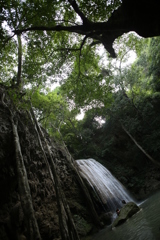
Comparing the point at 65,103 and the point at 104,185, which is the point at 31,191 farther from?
the point at 65,103

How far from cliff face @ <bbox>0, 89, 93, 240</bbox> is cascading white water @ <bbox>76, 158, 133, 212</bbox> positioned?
142 centimetres

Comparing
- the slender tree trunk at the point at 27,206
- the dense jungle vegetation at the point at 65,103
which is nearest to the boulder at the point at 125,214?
the dense jungle vegetation at the point at 65,103

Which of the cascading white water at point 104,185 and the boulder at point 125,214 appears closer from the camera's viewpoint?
the boulder at point 125,214

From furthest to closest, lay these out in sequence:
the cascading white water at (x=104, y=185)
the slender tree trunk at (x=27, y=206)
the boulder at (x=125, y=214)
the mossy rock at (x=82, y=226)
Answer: the cascading white water at (x=104, y=185)
the mossy rock at (x=82, y=226)
the boulder at (x=125, y=214)
the slender tree trunk at (x=27, y=206)

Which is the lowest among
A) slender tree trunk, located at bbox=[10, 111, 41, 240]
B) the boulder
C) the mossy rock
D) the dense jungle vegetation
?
the boulder

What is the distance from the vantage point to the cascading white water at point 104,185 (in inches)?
474

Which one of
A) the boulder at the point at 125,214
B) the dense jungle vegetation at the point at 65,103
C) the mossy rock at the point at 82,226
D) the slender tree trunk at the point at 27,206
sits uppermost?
the dense jungle vegetation at the point at 65,103

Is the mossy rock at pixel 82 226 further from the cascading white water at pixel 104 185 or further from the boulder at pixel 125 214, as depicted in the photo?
the cascading white water at pixel 104 185

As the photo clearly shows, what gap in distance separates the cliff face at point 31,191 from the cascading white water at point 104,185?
1.42m

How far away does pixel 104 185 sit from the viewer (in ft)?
44.0

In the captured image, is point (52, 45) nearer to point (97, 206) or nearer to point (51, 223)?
point (51, 223)

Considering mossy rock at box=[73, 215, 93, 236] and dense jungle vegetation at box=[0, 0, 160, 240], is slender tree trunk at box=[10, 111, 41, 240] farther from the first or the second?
mossy rock at box=[73, 215, 93, 236]

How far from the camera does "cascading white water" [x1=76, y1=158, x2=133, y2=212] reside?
1203 cm

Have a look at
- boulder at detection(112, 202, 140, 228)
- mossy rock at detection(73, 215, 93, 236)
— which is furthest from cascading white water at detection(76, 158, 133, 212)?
boulder at detection(112, 202, 140, 228)
